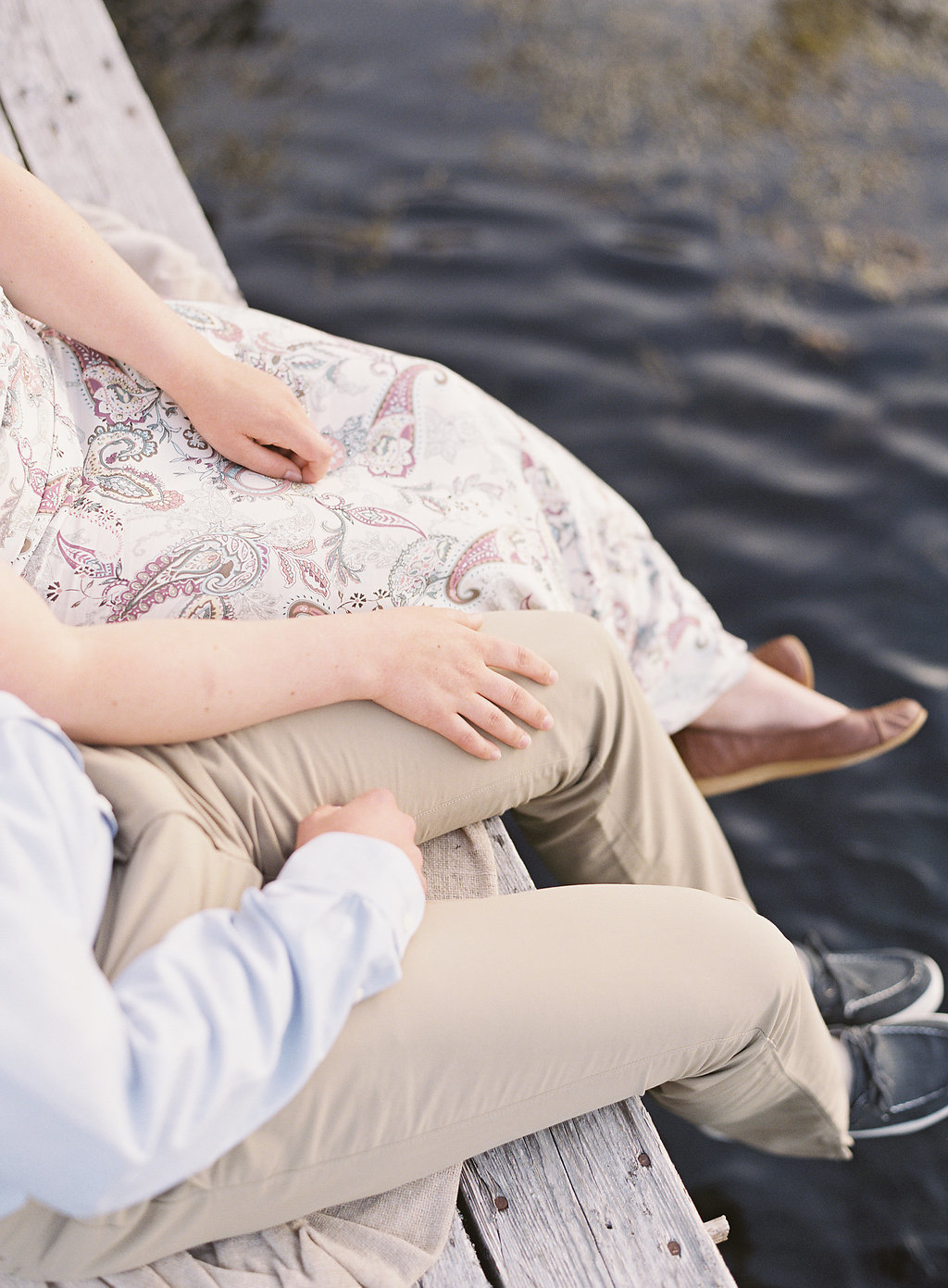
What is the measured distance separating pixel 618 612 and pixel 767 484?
1.18 meters

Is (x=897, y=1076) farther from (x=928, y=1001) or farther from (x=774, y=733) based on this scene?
(x=774, y=733)

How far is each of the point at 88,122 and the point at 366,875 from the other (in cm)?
202

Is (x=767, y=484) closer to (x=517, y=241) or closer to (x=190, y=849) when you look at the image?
(x=517, y=241)

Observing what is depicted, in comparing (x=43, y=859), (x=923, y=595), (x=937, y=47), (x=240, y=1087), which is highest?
(x=937, y=47)

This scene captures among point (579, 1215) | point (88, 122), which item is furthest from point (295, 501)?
point (88, 122)

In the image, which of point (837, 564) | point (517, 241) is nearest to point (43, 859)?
point (837, 564)

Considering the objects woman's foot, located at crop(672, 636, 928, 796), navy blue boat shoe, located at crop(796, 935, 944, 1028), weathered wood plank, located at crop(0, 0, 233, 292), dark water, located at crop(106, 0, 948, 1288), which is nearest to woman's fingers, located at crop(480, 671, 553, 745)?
woman's foot, located at crop(672, 636, 928, 796)

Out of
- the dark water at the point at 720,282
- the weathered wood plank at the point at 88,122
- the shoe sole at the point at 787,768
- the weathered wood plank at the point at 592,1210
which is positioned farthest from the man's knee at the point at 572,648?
the weathered wood plank at the point at 88,122

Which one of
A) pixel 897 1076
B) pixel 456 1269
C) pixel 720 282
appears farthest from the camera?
pixel 720 282

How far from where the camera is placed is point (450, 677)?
120 centimetres

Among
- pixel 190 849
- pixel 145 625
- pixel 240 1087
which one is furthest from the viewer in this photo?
pixel 145 625

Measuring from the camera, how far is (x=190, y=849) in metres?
1.01

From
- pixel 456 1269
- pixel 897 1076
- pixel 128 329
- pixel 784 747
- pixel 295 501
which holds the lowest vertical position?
pixel 897 1076

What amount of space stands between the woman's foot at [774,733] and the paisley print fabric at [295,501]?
29cm
